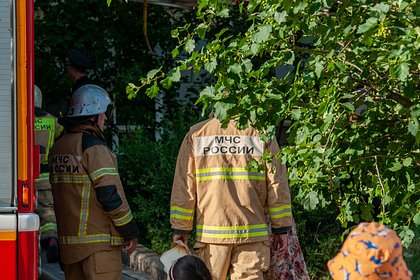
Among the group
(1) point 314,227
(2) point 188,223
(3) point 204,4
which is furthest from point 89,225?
(1) point 314,227

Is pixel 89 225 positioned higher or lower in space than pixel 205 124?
lower

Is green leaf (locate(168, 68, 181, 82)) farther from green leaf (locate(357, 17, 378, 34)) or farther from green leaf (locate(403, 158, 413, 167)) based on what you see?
green leaf (locate(403, 158, 413, 167))

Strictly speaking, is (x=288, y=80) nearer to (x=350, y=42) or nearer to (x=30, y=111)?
(x=350, y=42)

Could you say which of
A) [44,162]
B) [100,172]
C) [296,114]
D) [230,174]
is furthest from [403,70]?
[44,162]

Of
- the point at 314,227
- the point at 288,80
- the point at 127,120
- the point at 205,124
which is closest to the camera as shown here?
the point at 288,80

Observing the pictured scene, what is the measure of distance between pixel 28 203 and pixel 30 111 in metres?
0.44

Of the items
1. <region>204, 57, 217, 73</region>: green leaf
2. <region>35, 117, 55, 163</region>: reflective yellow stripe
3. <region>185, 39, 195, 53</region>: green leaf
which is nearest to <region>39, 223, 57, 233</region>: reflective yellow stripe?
<region>35, 117, 55, 163</region>: reflective yellow stripe

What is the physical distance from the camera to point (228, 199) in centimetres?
596

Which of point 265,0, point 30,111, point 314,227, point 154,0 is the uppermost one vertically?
point 154,0

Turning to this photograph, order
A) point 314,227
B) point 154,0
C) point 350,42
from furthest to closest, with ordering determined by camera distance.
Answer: point 314,227, point 154,0, point 350,42

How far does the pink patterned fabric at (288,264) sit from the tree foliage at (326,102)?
1787 mm

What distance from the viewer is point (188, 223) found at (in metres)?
6.09

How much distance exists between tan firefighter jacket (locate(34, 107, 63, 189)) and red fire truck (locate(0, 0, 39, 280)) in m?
2.97

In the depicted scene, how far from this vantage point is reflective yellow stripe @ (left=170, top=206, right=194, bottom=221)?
607cm
